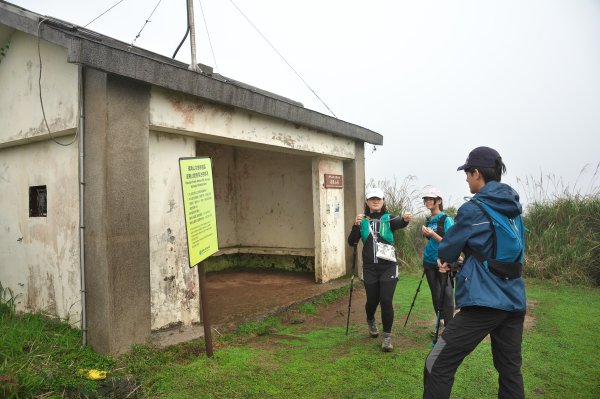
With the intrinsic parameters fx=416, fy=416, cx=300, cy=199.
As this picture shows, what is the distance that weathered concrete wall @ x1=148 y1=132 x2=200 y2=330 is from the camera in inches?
188

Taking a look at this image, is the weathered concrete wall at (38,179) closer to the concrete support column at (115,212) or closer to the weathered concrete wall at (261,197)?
the concrete support column at (115,212)

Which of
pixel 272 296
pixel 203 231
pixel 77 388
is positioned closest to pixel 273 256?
pixel 272 296

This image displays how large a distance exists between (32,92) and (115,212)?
89.3 inches

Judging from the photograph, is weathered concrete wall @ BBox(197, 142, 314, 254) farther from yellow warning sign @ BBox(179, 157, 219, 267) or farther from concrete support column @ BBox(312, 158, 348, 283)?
yellow warning sign @ BBox(179, 157, 219, 267)

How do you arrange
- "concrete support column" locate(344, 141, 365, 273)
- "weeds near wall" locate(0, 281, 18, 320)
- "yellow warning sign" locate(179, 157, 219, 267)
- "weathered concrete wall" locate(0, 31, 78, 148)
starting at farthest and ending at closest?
"concrete support column" locate(344, 141, 365, 273), "weeds near wall" locate(0, 281, 18, 320), "weathered concrete wall" locate(0, 31, 78, 148), "yellow warning sign" locate(179, 157, 219, 267)

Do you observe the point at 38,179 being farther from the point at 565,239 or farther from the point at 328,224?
the point at 565,239

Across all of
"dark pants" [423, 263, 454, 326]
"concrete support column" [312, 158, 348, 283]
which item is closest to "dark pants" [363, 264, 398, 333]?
"dark pants" [423, 263, 454, 326]

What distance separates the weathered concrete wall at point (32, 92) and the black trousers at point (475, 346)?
4.14 metres

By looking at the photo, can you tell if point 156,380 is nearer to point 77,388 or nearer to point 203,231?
point 77,388

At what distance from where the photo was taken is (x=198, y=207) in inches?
162

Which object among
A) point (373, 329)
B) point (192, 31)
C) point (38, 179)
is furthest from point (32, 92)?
point (373, 329)

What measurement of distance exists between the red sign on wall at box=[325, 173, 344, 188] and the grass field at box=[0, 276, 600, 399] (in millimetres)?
3366

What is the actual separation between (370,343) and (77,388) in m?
3.16

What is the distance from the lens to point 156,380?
3.84 m
